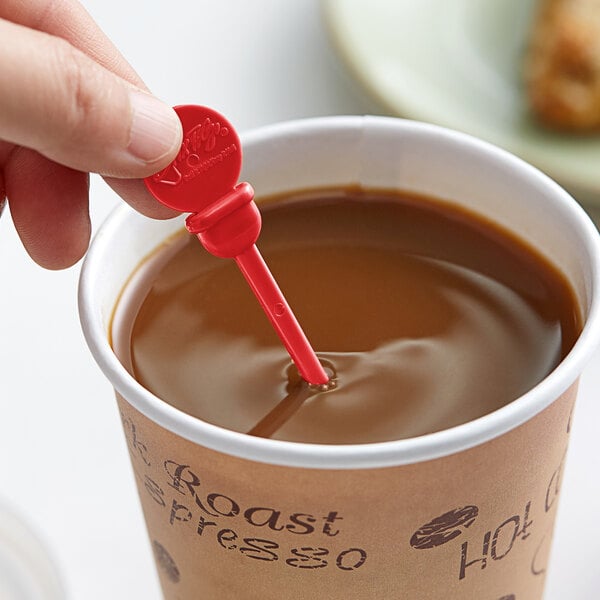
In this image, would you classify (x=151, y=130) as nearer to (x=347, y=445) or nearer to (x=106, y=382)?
A: (x=347, y=445)

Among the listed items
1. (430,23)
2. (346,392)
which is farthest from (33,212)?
(430,23)

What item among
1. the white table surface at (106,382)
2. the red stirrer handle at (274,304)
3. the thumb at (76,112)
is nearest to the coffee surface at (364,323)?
the red stirrer handle at (274,304)

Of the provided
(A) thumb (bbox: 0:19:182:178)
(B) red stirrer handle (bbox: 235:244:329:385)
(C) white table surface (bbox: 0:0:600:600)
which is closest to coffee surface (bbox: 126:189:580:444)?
(B) red stirrer handle (bbox: 235:244:329:385)

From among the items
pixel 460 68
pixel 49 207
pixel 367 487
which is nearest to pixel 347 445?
pixel 367 487

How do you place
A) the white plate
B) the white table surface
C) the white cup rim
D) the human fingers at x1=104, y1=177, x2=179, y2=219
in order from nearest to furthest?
the white cup rim, the human fingers at x1=104, y1=177, x2=179, y2=219, the white table surface, the white plate

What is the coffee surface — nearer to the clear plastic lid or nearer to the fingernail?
the fingernail
